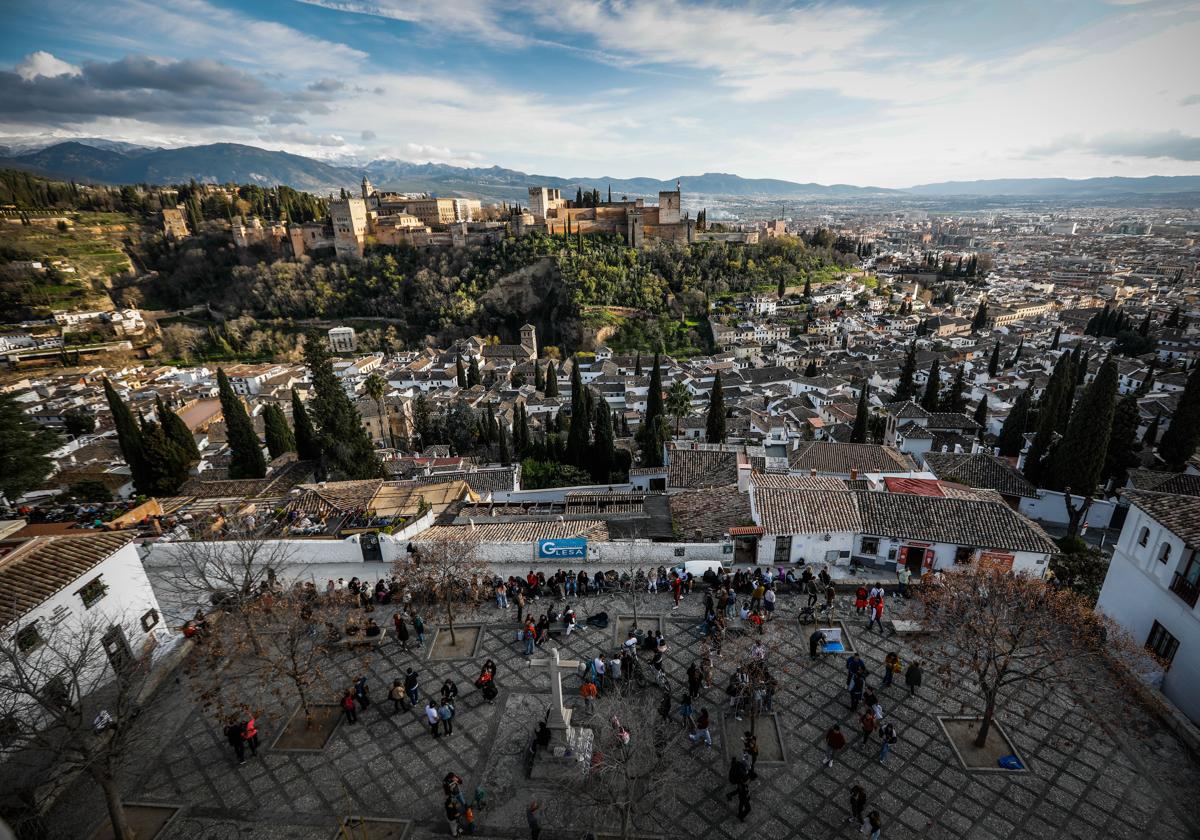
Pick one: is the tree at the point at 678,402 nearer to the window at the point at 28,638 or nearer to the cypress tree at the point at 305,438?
the cypress tree at the point at 305,438

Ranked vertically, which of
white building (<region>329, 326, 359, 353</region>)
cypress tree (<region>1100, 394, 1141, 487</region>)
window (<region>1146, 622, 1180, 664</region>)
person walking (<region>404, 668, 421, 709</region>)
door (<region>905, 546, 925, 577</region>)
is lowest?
white building (<region>329, 326, 359, 353</region>)

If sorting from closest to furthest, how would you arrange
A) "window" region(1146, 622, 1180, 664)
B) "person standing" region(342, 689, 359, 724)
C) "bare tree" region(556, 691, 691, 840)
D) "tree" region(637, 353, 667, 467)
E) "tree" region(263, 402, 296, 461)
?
"bare tree" region(556, 691, 691, 840) → "person standing" region(342, 689, 359, 724) → "window" region(1146, 622, 1180, 664) → "tree" region(263, 402, 296, 461) → "tree" region(637, 353, 667, 467)

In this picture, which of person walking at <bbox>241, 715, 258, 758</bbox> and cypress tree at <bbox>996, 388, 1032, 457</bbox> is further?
cypress tree at <bbox>996, 388, 1032, 457</bbox>

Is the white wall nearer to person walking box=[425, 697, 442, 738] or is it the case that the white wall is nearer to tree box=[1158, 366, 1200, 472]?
tree box=[1158, 366, 1200, 472]

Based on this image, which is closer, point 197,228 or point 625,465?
point 625,465

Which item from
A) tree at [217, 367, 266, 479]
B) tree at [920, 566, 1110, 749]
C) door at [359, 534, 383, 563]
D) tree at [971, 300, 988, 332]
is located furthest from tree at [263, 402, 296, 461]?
tree at [971, 300, 988, 332]

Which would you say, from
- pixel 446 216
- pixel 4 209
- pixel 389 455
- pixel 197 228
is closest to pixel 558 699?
pixel 389 455

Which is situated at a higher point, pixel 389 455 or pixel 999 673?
pixel 999 673

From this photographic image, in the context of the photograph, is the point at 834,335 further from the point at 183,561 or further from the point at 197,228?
the point at 197,228
